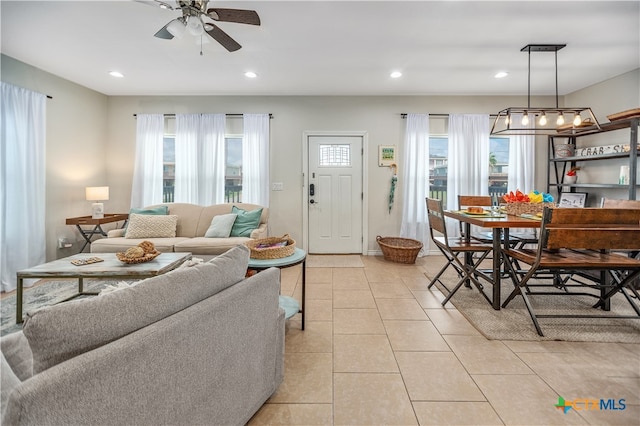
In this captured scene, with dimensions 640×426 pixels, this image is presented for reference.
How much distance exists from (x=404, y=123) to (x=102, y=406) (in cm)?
481

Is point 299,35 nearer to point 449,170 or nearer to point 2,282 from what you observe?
point 449,170

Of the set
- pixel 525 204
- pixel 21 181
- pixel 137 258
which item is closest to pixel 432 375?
pixel 525 204

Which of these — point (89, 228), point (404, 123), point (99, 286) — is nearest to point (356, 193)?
point (404, 123)

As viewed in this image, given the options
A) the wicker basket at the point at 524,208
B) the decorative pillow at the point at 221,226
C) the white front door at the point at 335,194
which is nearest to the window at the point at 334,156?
the white front door at the point at 335,194

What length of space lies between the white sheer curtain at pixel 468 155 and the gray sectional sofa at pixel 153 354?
4120 mm

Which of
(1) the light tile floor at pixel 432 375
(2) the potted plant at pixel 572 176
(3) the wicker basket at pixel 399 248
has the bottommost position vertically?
(1) the light tile floor at pixel 432 375

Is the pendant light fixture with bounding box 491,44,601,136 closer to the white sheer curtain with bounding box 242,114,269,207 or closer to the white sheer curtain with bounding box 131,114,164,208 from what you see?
Answer: the white sheer curtain with bounding box 242,114,269,207

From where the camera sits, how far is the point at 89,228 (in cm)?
434

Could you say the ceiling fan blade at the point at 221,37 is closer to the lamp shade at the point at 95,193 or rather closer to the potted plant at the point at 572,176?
the lamp shade at the point at 95,193

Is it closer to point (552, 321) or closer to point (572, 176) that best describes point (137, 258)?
point (552, 321)

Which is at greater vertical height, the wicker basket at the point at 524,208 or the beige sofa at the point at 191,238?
the wicker basket at the point at 524,208

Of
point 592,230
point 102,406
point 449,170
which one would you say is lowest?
point 102,406

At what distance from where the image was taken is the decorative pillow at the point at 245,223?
3884mm

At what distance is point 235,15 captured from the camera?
2029mm
